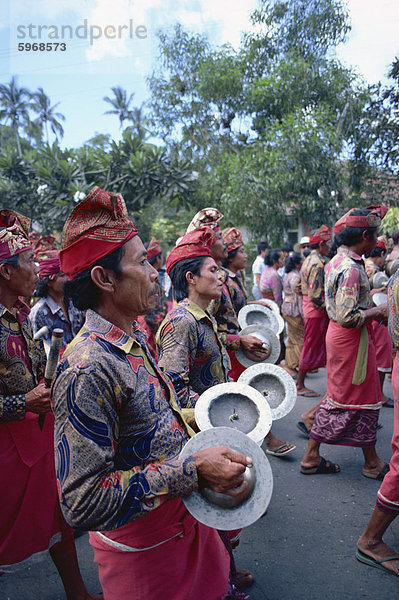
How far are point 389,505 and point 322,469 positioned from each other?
62.9 inches

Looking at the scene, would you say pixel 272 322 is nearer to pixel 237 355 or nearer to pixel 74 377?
pixel 237 355

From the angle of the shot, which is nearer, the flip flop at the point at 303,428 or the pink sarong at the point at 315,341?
the flip flop at the point at 303,428

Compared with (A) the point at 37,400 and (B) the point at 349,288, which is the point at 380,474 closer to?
(B) the point at 349,288

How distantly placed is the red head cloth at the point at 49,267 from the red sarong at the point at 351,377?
8.84ft

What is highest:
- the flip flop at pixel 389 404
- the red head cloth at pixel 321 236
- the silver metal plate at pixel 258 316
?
the red head cloth at pixel 321 236

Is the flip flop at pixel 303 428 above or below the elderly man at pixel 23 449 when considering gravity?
below

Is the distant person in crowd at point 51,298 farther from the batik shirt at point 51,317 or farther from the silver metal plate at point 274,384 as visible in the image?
the silver metal plate at point 274,384

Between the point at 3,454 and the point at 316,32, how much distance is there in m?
21.6

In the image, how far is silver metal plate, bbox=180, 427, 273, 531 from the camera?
4.68 feet

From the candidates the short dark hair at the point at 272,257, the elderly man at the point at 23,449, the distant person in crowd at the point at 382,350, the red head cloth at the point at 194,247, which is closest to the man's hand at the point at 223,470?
the elderly man at the point at 23,449

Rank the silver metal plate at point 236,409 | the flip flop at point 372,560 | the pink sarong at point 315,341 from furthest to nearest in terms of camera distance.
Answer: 1. the pink sarong at point 315,341
2. the flip flop at point 372,560
3. the silver metal plate at point 236,409

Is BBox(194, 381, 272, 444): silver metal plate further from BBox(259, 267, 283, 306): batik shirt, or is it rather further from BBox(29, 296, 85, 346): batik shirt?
BBox(259, 267, 283, 306): batik shirt

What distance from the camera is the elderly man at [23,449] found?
2.55 metres

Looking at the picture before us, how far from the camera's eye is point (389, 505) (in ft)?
9.17
